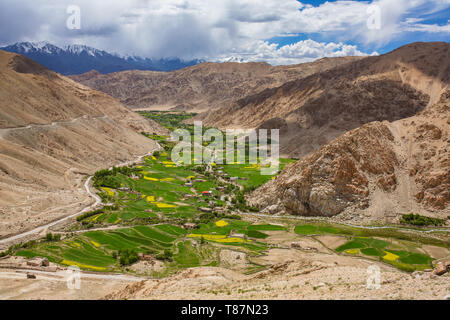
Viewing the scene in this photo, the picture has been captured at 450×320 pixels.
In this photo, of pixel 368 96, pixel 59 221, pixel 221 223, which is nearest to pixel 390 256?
pixel 221 223

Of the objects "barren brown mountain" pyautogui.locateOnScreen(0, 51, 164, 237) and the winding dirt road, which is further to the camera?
"barren brown mountain" pyautogui.locateOnScreen(0, 51, 164, 237)

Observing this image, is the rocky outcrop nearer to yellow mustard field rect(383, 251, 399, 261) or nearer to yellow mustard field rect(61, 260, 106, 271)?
yellow mustard field rect(383, 251, 399, 261)

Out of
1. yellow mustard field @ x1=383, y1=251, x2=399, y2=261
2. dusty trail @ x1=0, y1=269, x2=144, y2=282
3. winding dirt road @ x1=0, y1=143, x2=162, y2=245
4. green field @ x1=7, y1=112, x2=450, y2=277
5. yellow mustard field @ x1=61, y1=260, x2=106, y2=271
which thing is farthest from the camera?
winding dirt road @ x1=0, y1=143, x2=162, y2=245

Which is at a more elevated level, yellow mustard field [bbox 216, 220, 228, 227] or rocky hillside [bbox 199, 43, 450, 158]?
rocky hillside [bbox 199, 43, 450, 158]

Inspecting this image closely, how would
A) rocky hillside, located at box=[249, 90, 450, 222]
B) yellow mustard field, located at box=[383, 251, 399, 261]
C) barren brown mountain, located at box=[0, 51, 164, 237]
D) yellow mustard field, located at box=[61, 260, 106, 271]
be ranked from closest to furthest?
yellow mustard field, located at box=[61, 260, 106, 271] → yellow mustard field, located at box=[383, 251, 399, 261] → barren brown mountain, located at box=[0, 51, 164, 237] → rocky hillside, located at box=[249, 90, 450, 222]

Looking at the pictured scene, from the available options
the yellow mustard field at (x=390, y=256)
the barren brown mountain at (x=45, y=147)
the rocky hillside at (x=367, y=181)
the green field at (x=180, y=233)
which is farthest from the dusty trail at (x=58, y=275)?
the rocky hillside at (x=367, y=181)

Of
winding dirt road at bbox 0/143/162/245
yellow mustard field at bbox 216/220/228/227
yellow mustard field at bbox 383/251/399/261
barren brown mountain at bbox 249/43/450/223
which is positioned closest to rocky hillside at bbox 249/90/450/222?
barren brown mountain at bbox 249/43/450/223

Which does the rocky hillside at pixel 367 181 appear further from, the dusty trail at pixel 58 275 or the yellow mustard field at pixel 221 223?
the dusty trail at pixel 58 275
